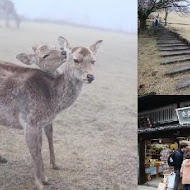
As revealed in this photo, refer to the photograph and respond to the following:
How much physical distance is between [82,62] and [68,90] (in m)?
0.43

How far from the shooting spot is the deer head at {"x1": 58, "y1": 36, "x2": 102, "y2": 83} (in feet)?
17.0

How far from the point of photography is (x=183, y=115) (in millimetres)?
6035

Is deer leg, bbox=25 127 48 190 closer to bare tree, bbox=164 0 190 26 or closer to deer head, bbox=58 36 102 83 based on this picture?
deer head, bbox=58 36 102 83

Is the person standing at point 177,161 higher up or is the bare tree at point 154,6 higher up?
the bare tree at point 154,6

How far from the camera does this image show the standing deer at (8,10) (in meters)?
5.69

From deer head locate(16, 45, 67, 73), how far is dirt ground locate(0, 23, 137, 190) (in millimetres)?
147

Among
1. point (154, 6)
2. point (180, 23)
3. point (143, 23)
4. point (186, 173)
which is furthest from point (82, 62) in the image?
point (186, 173)

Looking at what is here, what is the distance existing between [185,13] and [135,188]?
2860 mm

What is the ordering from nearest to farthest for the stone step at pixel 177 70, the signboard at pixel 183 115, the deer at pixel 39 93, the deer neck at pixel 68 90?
the deer at pixel 39 93 < the deer neck at pixel 68 90 < the signboard at pixel 183 115 < the stone step at pixel 177 70

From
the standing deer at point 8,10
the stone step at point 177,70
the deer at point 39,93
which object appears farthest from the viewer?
the stone step at point 177,70

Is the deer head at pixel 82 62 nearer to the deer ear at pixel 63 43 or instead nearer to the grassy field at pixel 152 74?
the deer ear at pixel 63 43

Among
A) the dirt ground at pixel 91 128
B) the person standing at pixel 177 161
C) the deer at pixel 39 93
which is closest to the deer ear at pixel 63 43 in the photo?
the deer at pixel 39 93

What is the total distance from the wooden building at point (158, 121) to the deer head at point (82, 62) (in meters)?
1.26

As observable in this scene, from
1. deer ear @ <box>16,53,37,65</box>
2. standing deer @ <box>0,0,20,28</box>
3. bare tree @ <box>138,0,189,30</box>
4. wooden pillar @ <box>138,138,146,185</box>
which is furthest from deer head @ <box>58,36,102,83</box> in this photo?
wooden pillar @ <box>138,138,146,185</box>
